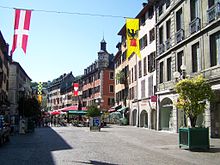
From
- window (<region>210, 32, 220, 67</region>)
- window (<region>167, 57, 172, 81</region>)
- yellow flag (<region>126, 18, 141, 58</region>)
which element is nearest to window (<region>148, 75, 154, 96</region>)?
window (<region>167, 57, 172, 81</region>)

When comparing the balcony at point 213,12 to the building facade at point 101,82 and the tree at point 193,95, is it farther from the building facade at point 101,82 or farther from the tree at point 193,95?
the building facade at point 101,82

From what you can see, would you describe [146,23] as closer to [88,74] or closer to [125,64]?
[125,64]

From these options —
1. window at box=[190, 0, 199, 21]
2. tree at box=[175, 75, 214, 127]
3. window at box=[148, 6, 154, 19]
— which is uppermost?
window at box=[148, 6, 154, 19]

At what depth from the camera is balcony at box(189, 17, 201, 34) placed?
981 inches

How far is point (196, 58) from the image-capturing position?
2580 cm

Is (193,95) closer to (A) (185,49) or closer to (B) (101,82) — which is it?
(A) (185,49)

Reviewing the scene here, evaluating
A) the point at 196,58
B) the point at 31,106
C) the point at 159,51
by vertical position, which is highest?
the point at 159,51

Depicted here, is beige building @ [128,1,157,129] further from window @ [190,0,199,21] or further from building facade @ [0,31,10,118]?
building facade @ [0,31,10,118]

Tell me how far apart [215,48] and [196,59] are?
309 centimetres

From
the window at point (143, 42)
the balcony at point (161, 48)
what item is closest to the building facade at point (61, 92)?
the window at point (143, 42)

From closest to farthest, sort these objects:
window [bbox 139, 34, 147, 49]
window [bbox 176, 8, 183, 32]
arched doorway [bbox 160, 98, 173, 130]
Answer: window [bbox 176, 8, 183, 32] < arched doorway [bbox 160, 98, 173, 130] < window [bbox 139, 34, 147, 49]

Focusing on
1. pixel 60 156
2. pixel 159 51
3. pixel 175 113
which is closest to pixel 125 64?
pixel 159 51

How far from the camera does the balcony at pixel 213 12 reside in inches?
859

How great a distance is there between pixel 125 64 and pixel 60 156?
145ft
